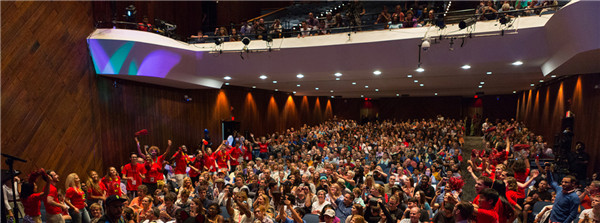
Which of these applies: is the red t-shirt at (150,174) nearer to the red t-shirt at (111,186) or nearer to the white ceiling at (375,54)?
the red t-shirt at (111,186)

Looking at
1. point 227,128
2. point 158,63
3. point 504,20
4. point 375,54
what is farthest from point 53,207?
point 227,128

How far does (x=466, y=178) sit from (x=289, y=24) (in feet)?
23.3

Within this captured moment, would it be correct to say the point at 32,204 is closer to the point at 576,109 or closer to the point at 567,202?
the point at 567,202

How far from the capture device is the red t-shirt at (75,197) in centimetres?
496

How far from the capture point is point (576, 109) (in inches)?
368

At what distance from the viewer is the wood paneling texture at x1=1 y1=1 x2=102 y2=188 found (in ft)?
21.1

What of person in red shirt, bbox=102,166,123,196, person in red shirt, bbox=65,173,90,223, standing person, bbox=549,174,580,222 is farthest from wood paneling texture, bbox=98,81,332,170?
standing person, bbox=549,174,580,222

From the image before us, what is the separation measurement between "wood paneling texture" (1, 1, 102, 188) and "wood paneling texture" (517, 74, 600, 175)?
12900mm

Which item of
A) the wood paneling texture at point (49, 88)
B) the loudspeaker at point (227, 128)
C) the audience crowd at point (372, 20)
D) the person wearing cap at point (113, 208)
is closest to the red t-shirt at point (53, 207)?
the person wearing cap at point (113, 208)

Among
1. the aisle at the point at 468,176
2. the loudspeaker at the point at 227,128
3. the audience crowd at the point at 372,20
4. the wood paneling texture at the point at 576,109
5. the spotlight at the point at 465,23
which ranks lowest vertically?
the aisle at the point at 468,176

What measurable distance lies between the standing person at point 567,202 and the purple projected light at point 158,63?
8854 millimetres

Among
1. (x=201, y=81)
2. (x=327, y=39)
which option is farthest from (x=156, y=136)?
(x=327, y=39)

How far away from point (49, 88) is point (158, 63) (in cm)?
253

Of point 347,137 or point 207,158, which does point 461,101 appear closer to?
point 347,137
